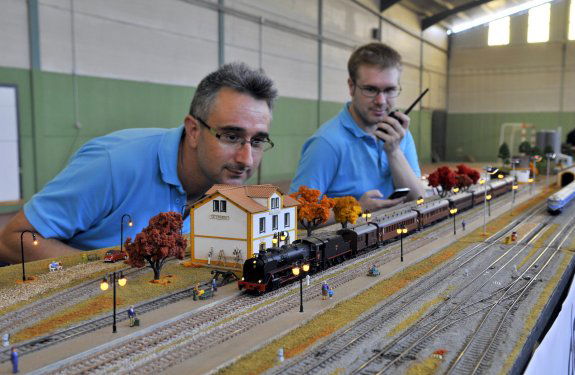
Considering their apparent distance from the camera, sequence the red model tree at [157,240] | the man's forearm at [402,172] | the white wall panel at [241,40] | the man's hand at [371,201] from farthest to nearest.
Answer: the white wall panel at [241,40]
the man's hand at [371,201]
the man's forearm at [402,172]
the red model tree at [157,240]

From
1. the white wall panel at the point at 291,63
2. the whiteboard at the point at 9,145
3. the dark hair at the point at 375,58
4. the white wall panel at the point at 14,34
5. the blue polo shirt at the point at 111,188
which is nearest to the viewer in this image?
the blue polo shirt at the point at 111,188

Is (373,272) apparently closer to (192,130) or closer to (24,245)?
(192,130)

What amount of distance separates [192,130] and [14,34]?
45.4ft

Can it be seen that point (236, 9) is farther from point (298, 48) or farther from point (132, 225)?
point (132, 225)

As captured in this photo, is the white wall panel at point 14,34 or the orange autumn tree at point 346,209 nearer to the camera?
the orange autumn tree at point 346,209

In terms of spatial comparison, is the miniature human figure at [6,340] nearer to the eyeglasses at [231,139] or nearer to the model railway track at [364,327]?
the model railway track at [364,327]

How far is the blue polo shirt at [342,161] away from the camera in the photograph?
17703 millimetres

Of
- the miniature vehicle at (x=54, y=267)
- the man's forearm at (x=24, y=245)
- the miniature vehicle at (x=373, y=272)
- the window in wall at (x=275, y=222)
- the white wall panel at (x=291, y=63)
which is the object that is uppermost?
the white wall panel at (x=291, y=63)

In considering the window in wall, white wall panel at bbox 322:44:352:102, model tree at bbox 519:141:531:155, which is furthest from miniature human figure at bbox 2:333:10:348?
model tree at bbox 519:141:531:155

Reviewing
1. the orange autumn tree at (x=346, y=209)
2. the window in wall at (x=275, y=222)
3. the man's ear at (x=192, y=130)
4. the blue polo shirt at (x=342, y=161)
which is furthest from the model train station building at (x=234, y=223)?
the blue polo shirt at (x=342, y=161)

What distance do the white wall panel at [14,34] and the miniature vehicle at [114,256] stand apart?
1163cm

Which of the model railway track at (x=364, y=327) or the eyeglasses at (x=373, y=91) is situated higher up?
the eyeglasses at (x=373, y=91)

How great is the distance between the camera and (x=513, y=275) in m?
14.2

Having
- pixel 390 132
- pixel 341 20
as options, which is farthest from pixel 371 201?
pixel 341 20
